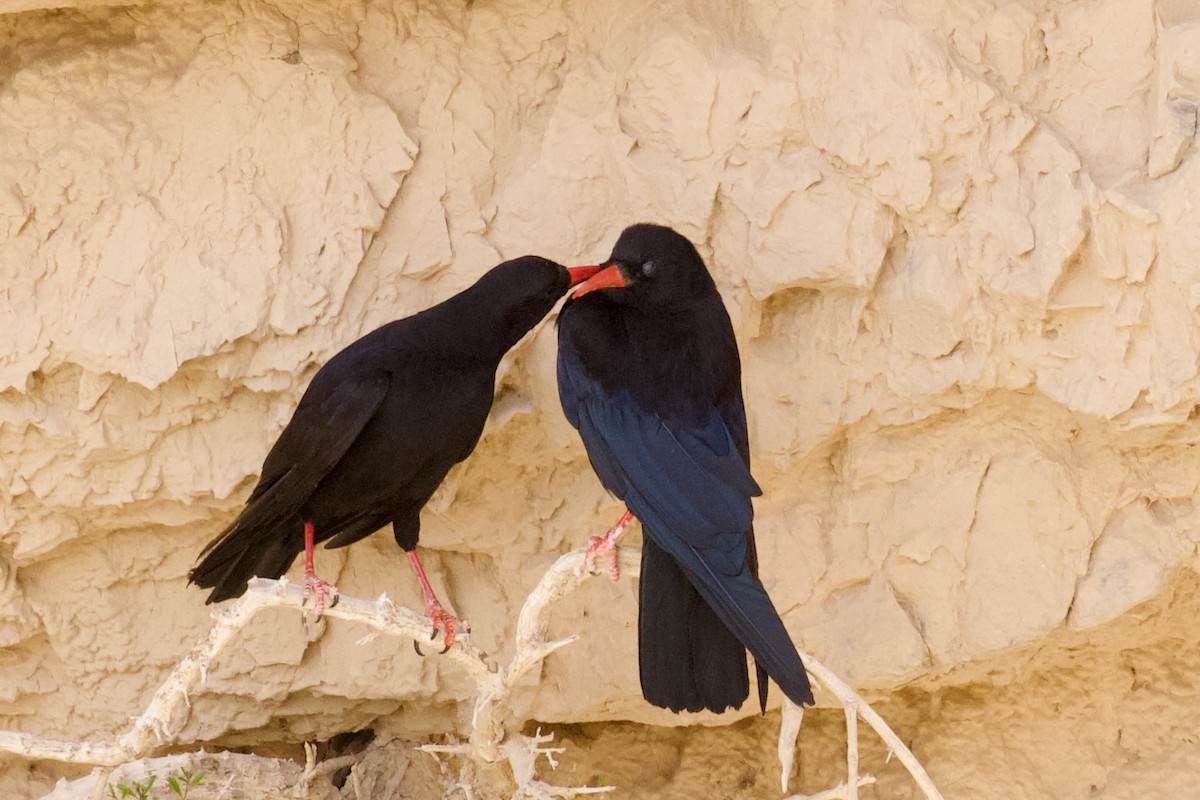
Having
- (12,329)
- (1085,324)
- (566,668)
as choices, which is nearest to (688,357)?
(1085,324)

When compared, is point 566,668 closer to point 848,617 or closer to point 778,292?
point 848,617

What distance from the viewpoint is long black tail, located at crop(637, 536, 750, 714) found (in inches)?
130

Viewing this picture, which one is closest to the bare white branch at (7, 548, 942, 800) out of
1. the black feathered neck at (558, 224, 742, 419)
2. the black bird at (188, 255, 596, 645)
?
the black bird at (188, 255, 596, 645)

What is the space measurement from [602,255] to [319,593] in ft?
4.37

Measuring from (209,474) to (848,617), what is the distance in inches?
79.3

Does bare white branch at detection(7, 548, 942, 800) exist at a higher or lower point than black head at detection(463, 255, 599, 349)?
lower

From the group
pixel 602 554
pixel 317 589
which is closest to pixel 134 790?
pixel 317 589

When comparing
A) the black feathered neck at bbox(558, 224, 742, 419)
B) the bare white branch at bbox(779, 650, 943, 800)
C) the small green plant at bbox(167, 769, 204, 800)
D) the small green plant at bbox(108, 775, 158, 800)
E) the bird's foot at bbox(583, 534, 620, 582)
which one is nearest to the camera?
the bare white branch at bbox(779, 650, 943, 800)

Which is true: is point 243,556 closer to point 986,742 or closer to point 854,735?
point 854,735

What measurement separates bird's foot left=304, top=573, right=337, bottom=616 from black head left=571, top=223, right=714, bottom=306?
1068 mm

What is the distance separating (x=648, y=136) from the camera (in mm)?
4090

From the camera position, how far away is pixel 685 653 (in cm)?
331

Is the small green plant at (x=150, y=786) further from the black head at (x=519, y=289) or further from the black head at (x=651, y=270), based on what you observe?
the black head at (x=651, y=270)

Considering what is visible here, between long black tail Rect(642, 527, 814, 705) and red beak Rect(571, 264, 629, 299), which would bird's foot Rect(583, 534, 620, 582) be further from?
red beak Rect(571, 264, 629, 299)
